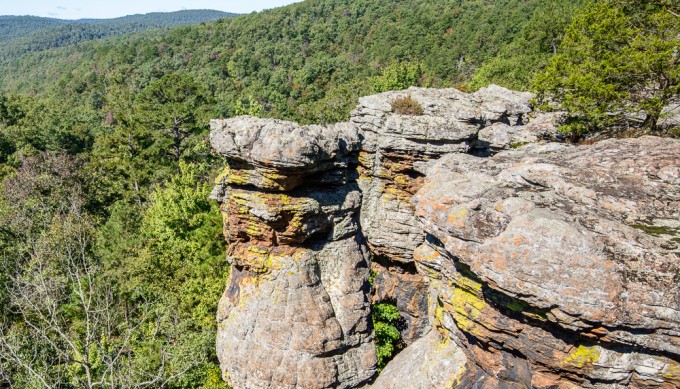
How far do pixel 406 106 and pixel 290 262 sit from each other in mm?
9023

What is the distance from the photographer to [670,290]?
6.18 m

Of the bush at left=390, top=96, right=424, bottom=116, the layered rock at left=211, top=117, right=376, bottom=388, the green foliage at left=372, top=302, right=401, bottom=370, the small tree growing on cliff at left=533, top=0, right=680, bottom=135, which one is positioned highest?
the small tree growing on cliff at left=533, top=0, right=680, bottom=135

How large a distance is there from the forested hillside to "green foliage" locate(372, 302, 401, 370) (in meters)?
7.16

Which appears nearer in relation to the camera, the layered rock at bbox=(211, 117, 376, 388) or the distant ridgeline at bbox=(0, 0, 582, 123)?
the layered rock at bbox=(211, 117, 376, 388)

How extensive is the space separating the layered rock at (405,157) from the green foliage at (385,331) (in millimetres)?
539

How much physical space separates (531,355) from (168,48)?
158261 millimetres

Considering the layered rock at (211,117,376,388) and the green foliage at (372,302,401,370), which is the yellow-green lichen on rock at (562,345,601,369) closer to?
the layered rock at (211,117,376,388)

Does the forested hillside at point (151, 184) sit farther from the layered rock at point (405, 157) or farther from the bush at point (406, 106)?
the bush at point (406, 106)

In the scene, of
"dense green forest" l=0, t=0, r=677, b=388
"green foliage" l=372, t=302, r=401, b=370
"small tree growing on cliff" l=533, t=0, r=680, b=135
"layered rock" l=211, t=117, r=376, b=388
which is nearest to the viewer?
"small tree growing on cliff" l=533, t=0, r=680, b=135

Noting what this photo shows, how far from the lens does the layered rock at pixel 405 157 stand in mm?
16281

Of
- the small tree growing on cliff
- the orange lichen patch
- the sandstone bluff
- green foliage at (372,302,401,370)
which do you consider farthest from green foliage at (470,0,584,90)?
the orange lichen patch

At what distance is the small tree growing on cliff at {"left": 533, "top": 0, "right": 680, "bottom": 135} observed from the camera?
12008 millimetres

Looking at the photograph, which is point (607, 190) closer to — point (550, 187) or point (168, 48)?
point (550, 187)

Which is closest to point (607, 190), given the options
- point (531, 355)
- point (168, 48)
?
point (531, 355)
